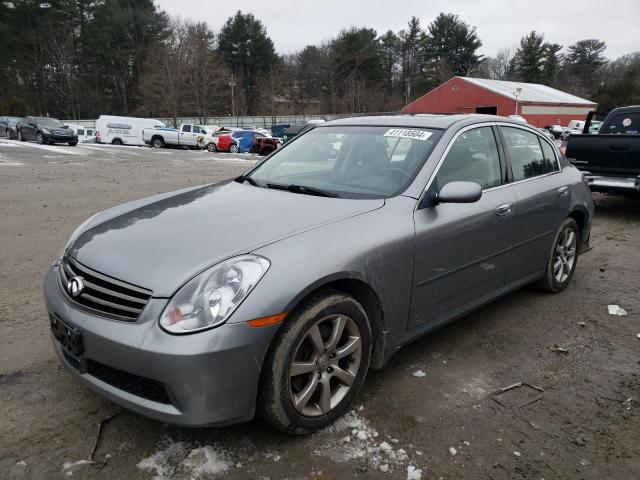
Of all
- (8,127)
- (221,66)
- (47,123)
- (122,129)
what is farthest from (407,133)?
(221,66)

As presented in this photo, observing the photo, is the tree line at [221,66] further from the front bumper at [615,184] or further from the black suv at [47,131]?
the front bumper at [615,184]

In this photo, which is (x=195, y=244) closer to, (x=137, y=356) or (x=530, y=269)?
(x=137, y=356)

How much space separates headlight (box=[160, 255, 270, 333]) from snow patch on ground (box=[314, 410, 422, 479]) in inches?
35.5

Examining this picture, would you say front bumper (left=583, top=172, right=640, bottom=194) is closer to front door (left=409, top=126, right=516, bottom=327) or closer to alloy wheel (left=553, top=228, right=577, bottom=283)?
alloy wheel (left=553, top=228, right=577, bottom=283)

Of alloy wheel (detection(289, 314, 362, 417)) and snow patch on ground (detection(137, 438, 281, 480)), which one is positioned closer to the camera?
snow patch on ground (detection(137, 438, 281, 480))

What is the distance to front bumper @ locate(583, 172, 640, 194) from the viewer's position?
25.7ft

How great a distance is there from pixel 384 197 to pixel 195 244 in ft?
3.92

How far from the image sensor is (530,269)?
4254 millimetres

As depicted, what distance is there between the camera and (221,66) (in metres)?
63.8

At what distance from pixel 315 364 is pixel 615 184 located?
735cm

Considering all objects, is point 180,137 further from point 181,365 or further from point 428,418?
point 181,365

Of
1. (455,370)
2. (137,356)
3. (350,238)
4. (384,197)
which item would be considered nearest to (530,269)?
(455,370)

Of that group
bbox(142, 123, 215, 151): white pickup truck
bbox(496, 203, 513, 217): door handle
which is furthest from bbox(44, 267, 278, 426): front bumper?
bbox(142, 123, 215, 151): white pickup truck

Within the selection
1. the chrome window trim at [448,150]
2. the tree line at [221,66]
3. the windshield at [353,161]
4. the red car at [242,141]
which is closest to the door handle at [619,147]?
the chrome window trim at [448,150]
